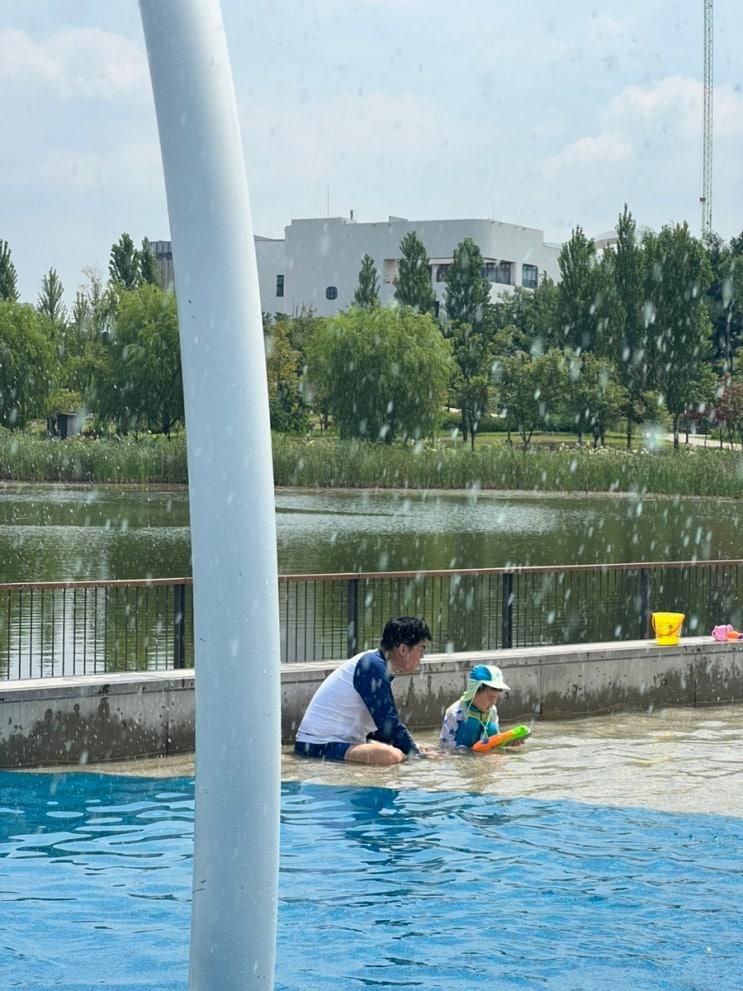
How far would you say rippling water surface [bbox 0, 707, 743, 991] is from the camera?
7.83 meters

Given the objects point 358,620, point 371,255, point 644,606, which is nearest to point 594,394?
point 371,255

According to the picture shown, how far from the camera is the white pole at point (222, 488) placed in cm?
395

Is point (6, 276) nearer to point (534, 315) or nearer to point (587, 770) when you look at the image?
point (534, 315)

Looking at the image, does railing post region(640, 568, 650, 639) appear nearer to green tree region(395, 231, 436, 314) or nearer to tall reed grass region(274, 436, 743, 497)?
tall reed grass region(274, 436, 743, 497)

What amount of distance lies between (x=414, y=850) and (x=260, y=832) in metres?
6.14

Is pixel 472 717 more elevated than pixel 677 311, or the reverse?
pixel 677 311

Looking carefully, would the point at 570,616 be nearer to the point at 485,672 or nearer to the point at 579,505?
the point at 485,672

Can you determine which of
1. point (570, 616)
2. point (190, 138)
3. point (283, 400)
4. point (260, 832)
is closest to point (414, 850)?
point (260, 832)

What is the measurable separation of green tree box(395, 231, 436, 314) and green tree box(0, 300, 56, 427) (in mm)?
24680

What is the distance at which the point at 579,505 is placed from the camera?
5419 cm

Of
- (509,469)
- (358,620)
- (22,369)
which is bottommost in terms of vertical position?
(358,620)

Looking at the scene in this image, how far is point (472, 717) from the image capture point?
12758 mm

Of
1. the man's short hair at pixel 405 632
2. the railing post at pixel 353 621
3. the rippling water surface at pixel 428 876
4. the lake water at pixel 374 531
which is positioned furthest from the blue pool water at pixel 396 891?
the lake water at pixel 374 531

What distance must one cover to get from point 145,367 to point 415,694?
56555mm
